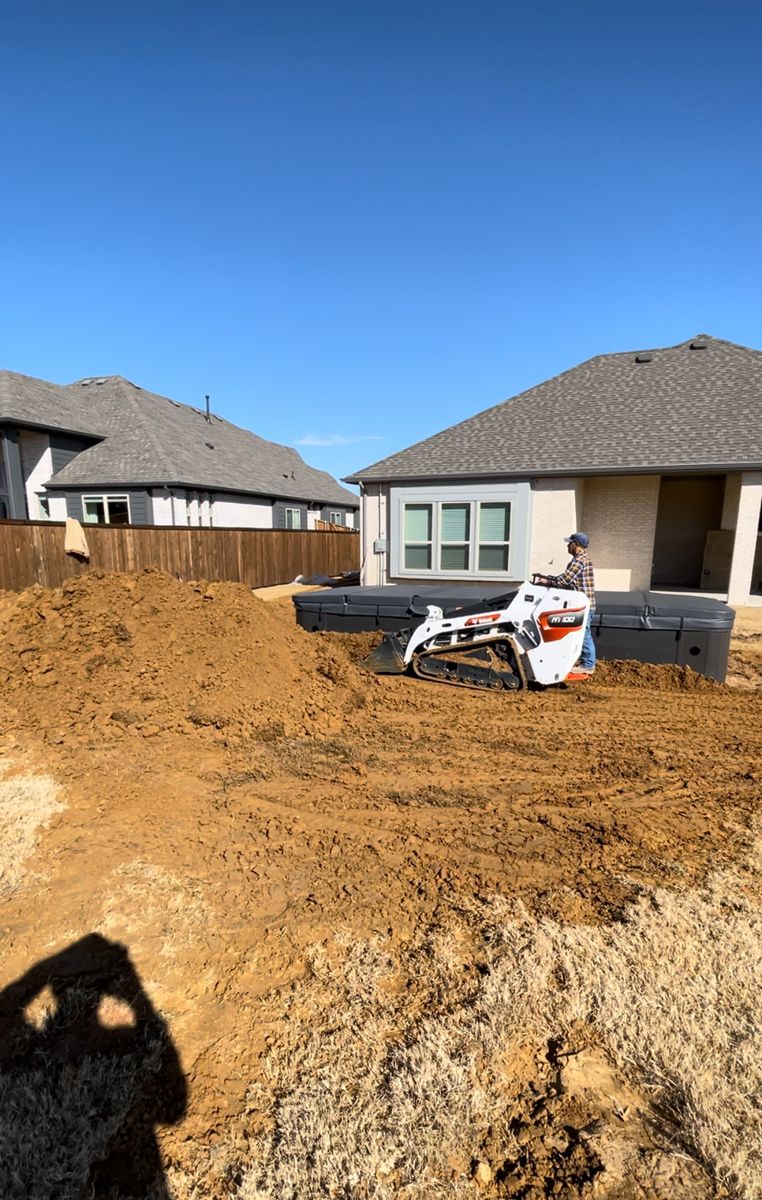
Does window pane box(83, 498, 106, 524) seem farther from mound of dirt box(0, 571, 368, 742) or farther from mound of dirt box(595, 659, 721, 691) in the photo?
mound of dirt box(595, 659, 721, 691)

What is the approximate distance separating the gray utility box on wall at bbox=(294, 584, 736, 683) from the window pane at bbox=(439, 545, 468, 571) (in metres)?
5.09

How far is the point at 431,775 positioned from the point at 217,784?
1.65 metres

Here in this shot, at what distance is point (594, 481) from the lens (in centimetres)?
1310

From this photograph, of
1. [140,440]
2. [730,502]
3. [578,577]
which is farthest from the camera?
[140,440]

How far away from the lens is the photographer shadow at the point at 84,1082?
1.76 metres

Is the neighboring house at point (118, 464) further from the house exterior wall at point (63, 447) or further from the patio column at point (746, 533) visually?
the patio column at point (746, 533)

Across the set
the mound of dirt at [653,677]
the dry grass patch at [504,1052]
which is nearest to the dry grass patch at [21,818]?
the dry grass patch at [504,1052]

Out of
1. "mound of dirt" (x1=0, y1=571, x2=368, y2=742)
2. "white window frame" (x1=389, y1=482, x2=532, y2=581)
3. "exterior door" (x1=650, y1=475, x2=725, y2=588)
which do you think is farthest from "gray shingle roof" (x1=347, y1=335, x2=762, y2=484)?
"mound of dirt" (x1=0, y1=571, x2=368, y2=742)

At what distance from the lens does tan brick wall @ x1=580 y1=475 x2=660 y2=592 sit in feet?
41.8

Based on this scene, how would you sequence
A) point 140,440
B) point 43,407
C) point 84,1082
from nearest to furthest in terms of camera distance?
point 84,1082 → point 43,407 → point 140,440

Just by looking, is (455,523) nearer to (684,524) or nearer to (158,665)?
(684,524)

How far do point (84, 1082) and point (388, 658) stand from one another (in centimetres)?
497

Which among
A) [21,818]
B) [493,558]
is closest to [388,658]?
[21,818]

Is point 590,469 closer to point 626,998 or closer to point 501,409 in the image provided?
point 501,409
